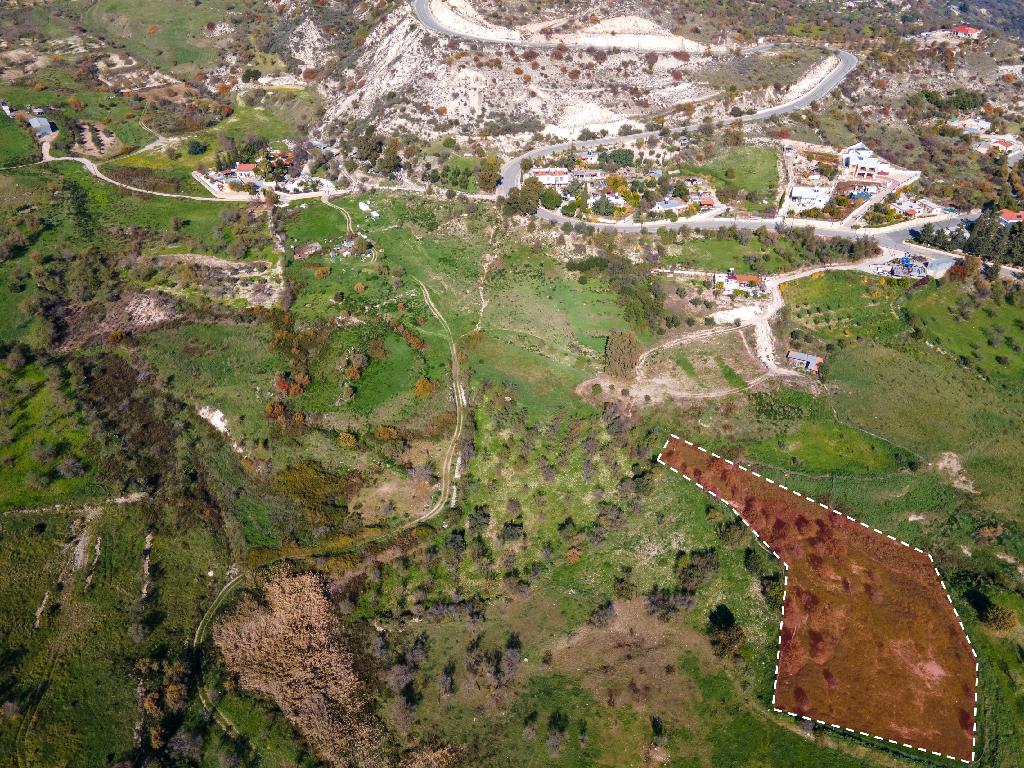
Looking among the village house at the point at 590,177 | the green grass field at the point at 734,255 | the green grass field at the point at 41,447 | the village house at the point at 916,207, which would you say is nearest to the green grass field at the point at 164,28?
the village house at the point at 590,177

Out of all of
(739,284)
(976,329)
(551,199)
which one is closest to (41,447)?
(551,199)

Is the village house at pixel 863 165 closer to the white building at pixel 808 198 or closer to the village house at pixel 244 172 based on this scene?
the white building at pixel 808 198

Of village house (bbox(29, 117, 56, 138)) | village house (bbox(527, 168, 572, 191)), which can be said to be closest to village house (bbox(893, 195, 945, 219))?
village house (bbox(527, 168, 572, 191))

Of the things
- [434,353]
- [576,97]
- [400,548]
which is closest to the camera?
[400,548]

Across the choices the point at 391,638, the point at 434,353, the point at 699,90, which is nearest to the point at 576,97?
the point at 699,90

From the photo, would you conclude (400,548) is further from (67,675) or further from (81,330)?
(81,330)

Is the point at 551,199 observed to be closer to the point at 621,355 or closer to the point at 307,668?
the point at 621,355
